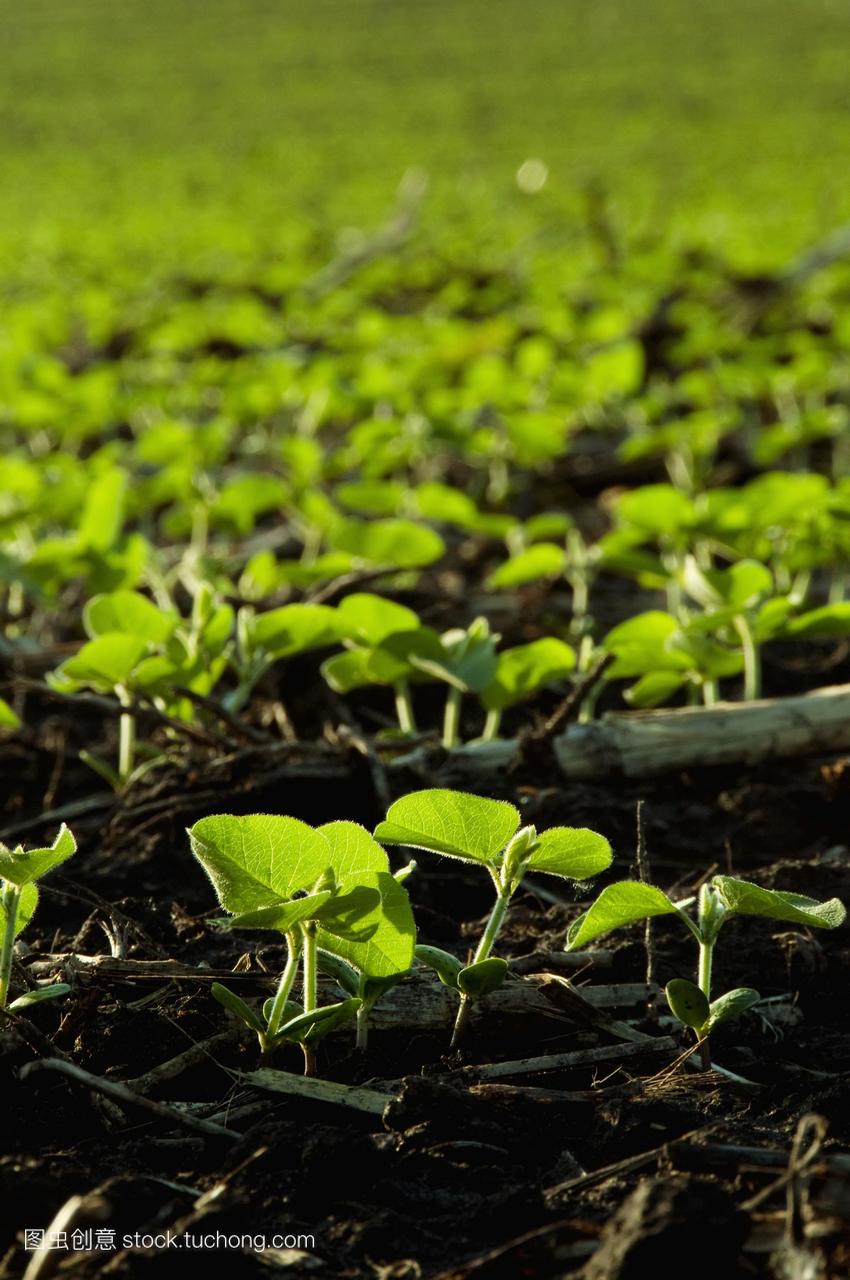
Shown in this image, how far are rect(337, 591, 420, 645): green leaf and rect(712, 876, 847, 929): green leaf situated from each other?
725 mm

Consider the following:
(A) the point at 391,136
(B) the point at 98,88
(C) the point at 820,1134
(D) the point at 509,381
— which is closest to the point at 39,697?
(C) the point at 820,1134

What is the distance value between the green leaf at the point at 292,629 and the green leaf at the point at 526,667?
9.2 inches

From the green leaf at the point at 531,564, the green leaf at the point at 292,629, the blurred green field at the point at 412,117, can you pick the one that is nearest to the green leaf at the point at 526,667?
the green leaf at the point at 292,629

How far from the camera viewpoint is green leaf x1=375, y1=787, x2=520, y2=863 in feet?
3.65

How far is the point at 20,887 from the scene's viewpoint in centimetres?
114

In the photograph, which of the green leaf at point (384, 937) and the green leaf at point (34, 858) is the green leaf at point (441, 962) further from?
the green leaf at point (34, 858)

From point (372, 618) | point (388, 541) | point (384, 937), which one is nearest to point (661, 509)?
point (388, 541)

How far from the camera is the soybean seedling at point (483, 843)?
3.66 feet

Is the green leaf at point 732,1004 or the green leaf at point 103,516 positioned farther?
the green leaf at point 103,516

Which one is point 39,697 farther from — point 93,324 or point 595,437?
point 93,324

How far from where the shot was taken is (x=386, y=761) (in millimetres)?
1775

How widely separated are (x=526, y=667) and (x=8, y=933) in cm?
85

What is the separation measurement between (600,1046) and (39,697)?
146cm

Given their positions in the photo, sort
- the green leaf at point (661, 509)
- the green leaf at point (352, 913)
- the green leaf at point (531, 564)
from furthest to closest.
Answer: the green leaf at point (661, 509) → the green leaf at point (531, 564) → the green leaf at point (352, 913)
